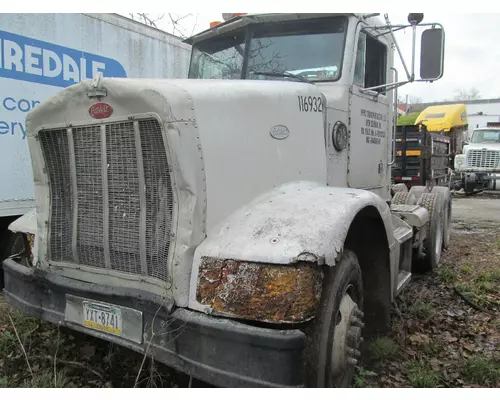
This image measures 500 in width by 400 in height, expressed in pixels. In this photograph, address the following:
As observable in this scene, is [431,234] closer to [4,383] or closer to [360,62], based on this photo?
[360,62]

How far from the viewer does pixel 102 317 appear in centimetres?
261

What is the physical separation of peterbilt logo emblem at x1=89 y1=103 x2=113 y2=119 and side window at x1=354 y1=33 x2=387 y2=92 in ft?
7.15

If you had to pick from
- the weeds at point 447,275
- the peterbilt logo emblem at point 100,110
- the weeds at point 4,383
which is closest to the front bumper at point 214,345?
the weeds at point 4,383

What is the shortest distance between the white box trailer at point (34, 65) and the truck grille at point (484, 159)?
54.6 ft

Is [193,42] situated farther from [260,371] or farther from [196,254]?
[260,371]

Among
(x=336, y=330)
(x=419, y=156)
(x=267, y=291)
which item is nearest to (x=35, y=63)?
(x=267, y=291)

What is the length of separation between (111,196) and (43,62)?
3.05 m

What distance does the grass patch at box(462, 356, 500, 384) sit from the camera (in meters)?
3.18

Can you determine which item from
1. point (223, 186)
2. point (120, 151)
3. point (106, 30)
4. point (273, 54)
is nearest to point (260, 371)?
point (223, 186)

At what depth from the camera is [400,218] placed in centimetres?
504

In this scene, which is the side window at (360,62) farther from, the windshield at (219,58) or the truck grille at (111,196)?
the truck grille at (111,196)

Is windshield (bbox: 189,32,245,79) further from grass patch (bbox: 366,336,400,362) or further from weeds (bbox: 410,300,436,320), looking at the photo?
weeds (bbox: 410,300,436,320)

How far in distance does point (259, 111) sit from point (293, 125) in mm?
325

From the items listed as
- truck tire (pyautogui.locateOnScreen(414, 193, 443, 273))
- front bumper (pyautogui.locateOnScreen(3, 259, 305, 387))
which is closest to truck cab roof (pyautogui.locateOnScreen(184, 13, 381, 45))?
front bumper (pyautogui.locateOnScreen(3, 259, 305, 387))
